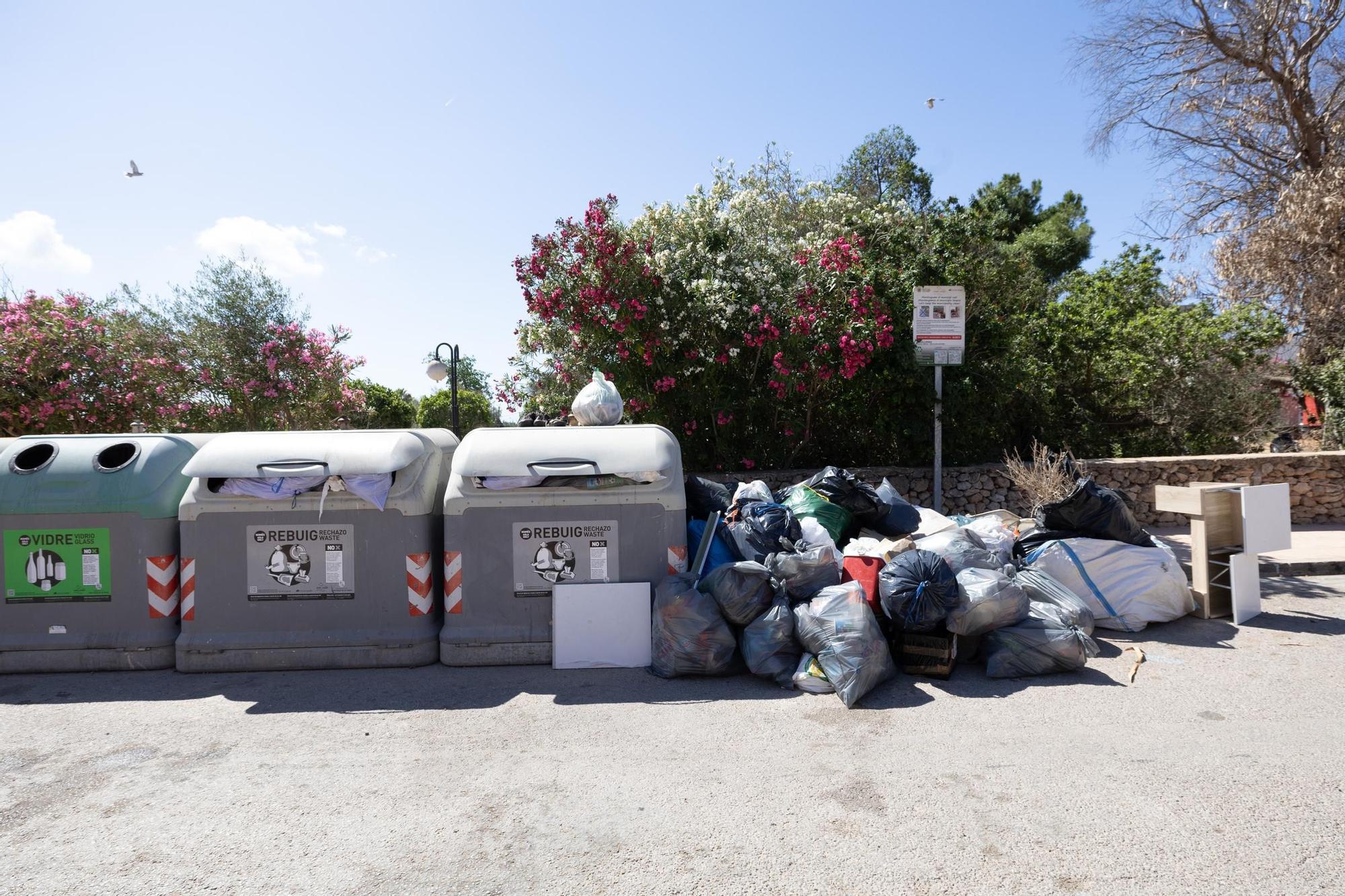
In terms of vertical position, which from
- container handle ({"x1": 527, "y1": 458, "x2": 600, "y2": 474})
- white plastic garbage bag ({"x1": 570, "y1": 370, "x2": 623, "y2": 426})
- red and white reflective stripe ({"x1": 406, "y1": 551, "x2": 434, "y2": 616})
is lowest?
red and white reflective stripe ({"x1": 406, "y1": 551, "x2": 434, "y2": 616})

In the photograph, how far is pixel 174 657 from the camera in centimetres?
509

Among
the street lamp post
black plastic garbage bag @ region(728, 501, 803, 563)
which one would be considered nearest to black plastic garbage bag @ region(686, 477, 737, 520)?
black plastic garbage bag @ region(728, 501, 803, 563)

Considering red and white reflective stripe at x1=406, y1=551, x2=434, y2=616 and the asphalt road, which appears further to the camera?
red and white reflective stripe at x1=406, y1=551, x2=434, y2=616

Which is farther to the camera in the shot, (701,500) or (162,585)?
(701,500)

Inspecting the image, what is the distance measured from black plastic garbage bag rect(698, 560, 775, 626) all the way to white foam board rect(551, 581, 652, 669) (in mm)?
489

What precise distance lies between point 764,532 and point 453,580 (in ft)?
7.09

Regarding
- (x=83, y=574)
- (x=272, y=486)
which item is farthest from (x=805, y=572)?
(x=83, y=574)

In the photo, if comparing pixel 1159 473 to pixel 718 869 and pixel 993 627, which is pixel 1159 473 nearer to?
pixel 993 627

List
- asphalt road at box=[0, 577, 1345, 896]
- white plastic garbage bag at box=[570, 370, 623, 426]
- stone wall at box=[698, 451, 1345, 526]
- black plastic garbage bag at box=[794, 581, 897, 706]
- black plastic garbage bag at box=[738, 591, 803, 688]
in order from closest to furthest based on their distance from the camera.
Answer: asphalt road at box=[0, 577, 1345, 896] → black plastic garbage bag at box=[794, 581, 897, 706] → black plastic garbage bag at box=[738, 591, 803, 688] → white plastic garbage bag at box=[570, 370, 623, 426] → stone wall at box=[698, 451, 1345, 526]

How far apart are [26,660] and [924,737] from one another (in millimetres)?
5528

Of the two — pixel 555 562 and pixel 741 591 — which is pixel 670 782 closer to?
pixel 741 591

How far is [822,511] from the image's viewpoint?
6238 millimetres

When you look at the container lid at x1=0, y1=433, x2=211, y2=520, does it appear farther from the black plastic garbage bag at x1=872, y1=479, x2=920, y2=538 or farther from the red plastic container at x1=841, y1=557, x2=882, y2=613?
the black plastic garbage bag at x1=872, y1=479, x2=920, y2=538

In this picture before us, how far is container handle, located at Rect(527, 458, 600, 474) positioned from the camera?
4996 mm
